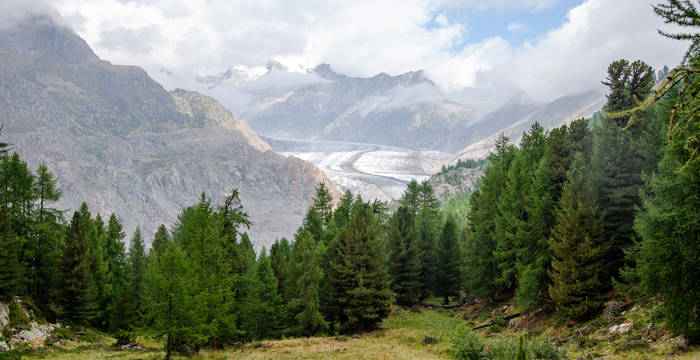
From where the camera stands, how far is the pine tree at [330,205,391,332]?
31531mm

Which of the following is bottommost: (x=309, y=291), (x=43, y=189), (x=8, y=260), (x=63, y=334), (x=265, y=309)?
(x=265, y=309)

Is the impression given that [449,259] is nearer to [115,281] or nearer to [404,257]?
[404,257]

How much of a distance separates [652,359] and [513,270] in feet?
50.2

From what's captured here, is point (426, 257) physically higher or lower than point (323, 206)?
lower

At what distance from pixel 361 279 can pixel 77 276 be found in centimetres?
2413

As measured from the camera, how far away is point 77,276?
110 ft

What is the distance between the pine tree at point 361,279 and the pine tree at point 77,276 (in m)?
21.2

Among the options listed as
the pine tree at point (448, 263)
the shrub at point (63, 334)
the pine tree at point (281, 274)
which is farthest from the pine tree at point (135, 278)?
the pine tree at point (448, 263)

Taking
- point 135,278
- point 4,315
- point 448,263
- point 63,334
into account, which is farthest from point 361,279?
point 135,278

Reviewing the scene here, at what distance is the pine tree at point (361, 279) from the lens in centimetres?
3153

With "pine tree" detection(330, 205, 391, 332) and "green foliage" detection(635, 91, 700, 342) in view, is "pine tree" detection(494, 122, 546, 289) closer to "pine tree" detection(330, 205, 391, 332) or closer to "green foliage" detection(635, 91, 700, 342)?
"pine tree" detection(330, 205, 391, 332)

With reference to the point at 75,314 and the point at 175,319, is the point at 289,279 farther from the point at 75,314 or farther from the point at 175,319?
the point at 75,314

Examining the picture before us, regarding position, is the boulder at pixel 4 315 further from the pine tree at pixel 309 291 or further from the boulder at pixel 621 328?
the boulder at pixel 621 328

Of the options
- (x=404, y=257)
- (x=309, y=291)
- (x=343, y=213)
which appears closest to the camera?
(x=309, y=291)
